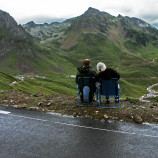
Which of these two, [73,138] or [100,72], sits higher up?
[100,72]

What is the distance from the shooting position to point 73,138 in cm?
796

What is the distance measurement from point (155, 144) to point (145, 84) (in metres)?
168

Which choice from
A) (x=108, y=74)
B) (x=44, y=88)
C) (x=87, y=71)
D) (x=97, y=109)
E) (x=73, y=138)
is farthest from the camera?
(x=44, y=88)

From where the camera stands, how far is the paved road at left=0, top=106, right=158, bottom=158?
263 inches

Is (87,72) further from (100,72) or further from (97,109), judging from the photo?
(97,109)

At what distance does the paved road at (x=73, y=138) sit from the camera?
6.69 metres

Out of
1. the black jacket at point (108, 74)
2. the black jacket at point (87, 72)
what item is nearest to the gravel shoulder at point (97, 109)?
the black jacket at point (108, 74)

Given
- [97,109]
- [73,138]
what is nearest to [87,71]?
[97,109]

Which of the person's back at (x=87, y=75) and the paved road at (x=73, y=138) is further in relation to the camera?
the person's back at (x=87, y=75)

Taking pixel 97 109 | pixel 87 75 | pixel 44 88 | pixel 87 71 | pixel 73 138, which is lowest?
pixel 73 138

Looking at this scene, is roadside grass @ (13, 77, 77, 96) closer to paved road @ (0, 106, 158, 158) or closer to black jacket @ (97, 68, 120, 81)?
black jacket @ (97, 68, 120, 81)

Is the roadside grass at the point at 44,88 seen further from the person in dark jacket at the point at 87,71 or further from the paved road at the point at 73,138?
the paved road at the point at 73,138

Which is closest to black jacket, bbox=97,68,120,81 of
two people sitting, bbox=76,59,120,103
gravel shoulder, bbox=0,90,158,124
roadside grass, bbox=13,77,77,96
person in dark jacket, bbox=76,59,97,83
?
two people sitting, bbox=76,59,120,103

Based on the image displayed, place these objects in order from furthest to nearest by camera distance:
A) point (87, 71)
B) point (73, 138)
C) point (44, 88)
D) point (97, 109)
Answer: point (44, 88), point (87, 71), point (97, 109), point (73, 138)
